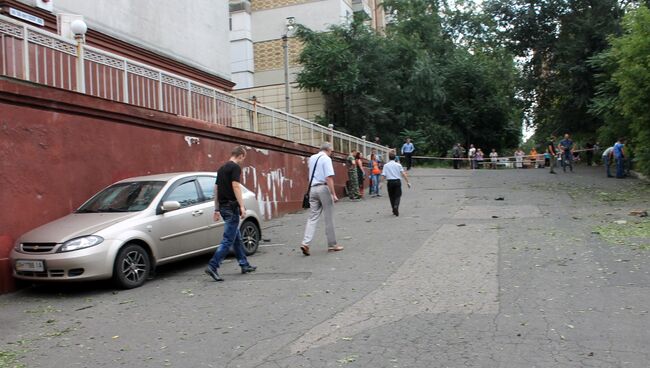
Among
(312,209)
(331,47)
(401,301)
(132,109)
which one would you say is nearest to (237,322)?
A: (401,301)

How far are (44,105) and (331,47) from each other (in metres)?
Result: 23.1

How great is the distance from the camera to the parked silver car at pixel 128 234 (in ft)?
23.7

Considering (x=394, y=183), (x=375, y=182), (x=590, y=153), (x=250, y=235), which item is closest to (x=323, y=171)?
(x=250, y=235)

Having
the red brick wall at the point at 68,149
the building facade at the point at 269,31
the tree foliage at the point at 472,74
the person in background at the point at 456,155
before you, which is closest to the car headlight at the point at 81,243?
the red brick wall at the point at 68,149

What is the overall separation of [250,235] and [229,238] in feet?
6.57

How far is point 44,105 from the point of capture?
8797mm

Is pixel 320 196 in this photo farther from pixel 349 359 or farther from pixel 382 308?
pixel 349 359

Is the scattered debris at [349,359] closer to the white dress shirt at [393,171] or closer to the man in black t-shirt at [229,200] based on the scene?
the man in black t-shirt at [229,200]

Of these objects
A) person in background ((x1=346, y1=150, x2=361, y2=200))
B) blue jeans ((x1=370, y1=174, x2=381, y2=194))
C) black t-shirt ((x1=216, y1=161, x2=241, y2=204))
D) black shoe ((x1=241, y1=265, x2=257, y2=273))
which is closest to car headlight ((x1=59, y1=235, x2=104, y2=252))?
black t-shirt ((x1=216, y1=161, x2=241, y2=204))

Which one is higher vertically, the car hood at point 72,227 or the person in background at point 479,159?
the person in background at point 479,159

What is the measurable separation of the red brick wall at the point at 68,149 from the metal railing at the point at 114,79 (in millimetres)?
441

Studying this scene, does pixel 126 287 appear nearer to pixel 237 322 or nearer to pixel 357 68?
pixel 237 322

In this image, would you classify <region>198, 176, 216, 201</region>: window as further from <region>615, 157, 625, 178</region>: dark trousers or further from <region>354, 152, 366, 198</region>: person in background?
<region>615, 157, 625, 178</region>: dark trousers

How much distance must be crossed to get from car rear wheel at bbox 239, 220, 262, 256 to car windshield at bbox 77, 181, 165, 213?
5.63 ft
